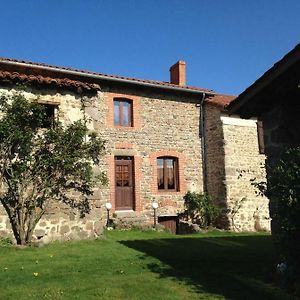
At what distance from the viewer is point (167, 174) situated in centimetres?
1593

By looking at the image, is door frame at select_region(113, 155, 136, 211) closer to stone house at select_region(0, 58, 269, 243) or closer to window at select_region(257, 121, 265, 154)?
stone house at select_region(0, 58, 269, 243)

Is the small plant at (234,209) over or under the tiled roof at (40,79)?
under

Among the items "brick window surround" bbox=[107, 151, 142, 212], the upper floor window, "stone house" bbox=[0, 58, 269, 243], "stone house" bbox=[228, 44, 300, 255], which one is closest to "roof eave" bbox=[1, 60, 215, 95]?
"stone house" bbox=[0, 58, 269, 243]

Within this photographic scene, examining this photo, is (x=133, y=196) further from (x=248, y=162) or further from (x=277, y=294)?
(x=277, y=294)

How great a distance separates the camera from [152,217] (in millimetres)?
15109

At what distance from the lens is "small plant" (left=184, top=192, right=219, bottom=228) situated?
1542 centimetres

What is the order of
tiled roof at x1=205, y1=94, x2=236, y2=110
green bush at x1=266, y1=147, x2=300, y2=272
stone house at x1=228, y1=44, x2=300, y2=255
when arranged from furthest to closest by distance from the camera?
tiled roof at x1=205, y1=94, x2=236, y2=110 → stone house at x1=228, y1=44, x2=300, y2=255 → green bush at x1=266, y1=147, x2=300, y2=272

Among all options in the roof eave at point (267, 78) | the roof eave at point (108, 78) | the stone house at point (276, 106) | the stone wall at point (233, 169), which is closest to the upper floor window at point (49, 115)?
the roof eave at point (108, 78)

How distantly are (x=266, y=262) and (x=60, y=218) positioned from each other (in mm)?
5380

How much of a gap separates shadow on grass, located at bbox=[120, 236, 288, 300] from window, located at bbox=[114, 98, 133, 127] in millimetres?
6555

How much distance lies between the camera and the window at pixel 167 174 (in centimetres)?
1581

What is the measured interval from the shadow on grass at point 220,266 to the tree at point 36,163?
2360 mm

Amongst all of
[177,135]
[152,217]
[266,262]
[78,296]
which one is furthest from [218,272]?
[177,135]

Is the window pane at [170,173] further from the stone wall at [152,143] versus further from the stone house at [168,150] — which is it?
the stone wall at [152,143]
